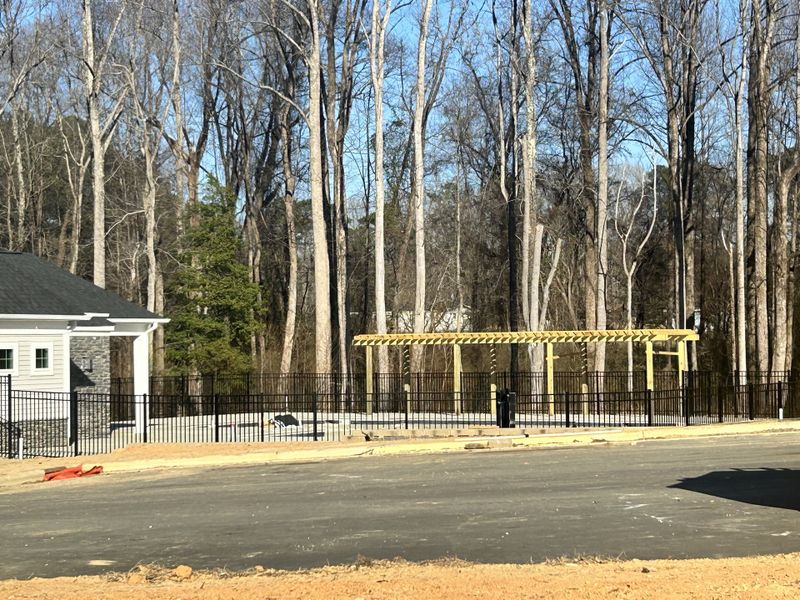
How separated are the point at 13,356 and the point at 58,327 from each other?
1684 mm

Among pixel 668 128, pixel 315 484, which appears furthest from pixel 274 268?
pixel 315 484

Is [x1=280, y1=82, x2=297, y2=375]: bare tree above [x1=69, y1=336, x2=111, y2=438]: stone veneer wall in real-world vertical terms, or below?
above

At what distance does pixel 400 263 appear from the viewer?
56.1 metres

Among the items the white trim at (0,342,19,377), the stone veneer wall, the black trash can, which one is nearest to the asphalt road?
the black trash can

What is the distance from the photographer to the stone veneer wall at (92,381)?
28797mm

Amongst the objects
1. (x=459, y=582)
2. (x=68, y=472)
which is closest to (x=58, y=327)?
(x=68, y=472)

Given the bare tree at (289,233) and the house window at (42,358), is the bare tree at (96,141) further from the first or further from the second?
the house window at (42,358)

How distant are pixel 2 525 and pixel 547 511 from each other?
810cm

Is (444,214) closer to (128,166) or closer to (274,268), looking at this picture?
(274,268)

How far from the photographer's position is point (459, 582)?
912 centimetres

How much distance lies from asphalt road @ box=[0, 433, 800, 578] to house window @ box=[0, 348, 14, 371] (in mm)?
7505

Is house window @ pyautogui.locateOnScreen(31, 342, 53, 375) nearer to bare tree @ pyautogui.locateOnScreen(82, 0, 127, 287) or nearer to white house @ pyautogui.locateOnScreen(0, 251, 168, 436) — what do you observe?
white house @ pyautogui.locateOnScreen(0, 251, 168, 436)

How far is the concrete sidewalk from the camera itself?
21.8 m

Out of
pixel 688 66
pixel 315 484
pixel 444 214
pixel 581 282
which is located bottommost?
pixel 315 484
